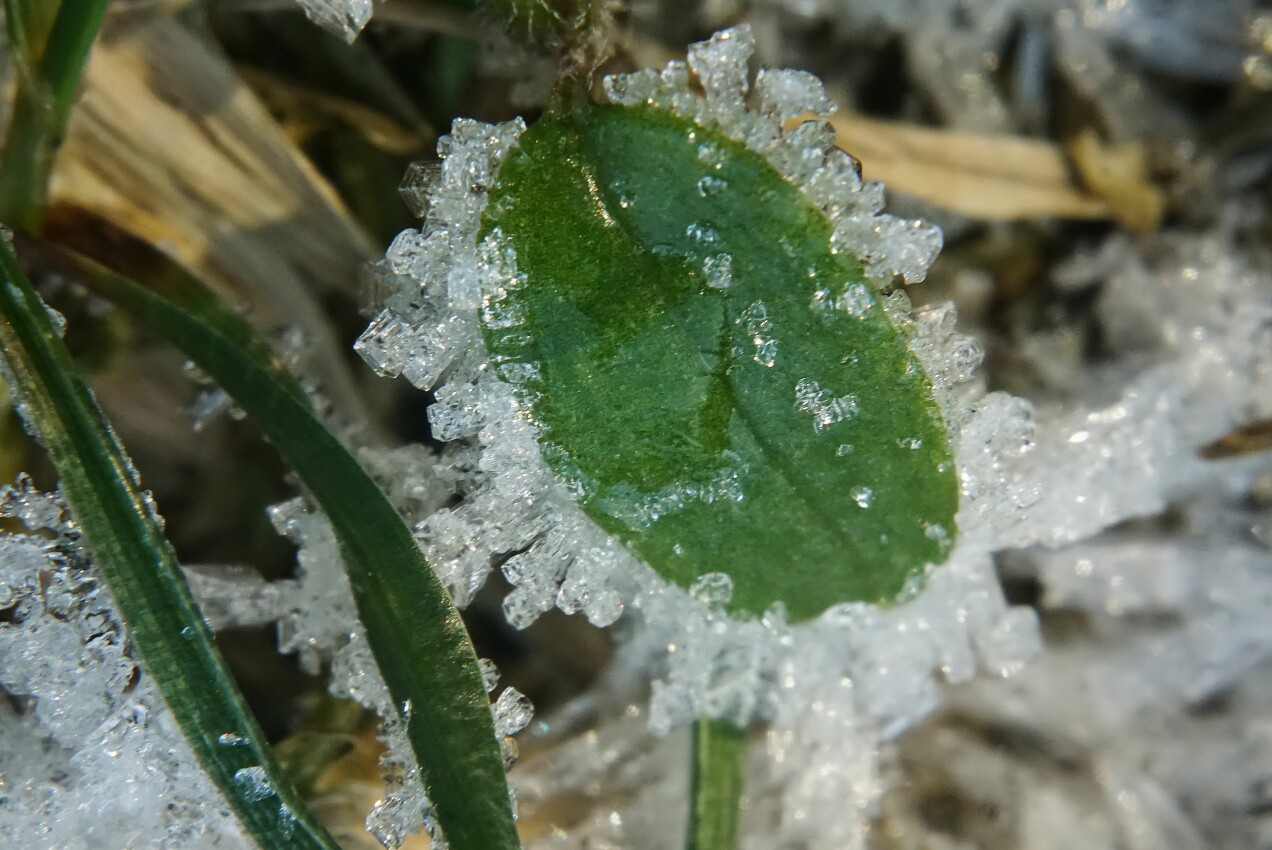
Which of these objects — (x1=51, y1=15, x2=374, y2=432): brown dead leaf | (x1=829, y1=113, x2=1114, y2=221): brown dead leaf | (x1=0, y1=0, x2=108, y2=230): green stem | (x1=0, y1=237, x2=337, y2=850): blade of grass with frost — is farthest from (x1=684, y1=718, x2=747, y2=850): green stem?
(x1=0, y1=0, x2=108, y2=230): green stem

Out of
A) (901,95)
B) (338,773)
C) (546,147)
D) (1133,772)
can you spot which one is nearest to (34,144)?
(546,147)

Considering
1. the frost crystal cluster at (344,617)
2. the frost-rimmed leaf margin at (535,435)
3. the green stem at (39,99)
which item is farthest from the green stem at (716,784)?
the green stem at (39,99)

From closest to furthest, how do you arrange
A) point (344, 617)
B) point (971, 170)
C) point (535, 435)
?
point (535, 435), point (344, 617), point (971, 170)

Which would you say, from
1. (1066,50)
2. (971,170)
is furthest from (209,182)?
(1066,50)

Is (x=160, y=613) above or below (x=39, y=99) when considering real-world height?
below

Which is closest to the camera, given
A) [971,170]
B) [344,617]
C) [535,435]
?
[535,435]

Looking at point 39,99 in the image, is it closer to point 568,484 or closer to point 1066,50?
point 568,484
